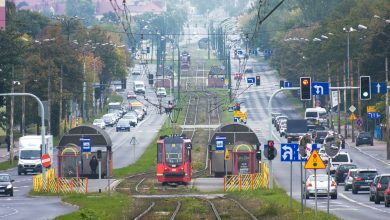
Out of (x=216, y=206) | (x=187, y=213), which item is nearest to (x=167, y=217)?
(x=187, y=213)

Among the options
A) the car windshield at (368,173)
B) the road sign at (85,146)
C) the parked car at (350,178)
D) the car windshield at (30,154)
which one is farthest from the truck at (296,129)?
the car windshield at (368,173)

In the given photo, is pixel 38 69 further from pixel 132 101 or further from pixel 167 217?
pixel 167 217

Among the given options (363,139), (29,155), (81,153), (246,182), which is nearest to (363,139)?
(363,139)

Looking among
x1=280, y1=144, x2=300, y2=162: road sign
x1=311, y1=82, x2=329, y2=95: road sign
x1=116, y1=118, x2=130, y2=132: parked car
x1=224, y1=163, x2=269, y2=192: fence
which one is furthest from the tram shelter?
x1=116, y1=118, x2=130, y2=132: parked car

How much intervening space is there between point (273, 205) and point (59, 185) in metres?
25.7

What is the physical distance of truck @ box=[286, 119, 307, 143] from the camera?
125 meters

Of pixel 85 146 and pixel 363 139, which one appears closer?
pixel 85 146

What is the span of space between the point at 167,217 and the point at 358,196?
2215cm

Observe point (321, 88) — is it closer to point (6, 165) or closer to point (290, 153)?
point (290, 153)

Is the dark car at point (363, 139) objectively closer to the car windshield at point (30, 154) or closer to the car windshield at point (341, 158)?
the car windshield at point (341, 158)

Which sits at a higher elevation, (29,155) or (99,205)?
(29,155)

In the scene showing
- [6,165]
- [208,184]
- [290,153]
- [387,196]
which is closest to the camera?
[290,153]

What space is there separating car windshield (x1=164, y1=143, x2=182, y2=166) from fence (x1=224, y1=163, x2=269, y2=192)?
13.0 feet

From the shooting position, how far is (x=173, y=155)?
83312mm
